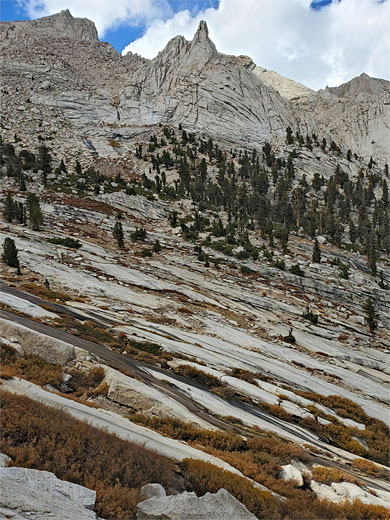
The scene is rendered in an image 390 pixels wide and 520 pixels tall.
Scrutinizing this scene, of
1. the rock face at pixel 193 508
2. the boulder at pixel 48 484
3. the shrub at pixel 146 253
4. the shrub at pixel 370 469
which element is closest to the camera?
the boulder at pixel 48 484

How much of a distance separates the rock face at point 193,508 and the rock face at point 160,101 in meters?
90.2

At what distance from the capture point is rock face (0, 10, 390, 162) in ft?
320

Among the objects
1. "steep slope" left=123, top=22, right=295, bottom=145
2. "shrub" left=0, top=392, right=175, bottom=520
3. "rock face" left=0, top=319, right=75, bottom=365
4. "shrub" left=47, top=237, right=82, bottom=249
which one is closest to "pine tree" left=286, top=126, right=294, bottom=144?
"steep slope" left=123, top=22, right=295, bottom=145

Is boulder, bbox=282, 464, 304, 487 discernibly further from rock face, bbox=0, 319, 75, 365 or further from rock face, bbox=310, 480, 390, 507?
rock face, bbox=0, 319, 75, 365

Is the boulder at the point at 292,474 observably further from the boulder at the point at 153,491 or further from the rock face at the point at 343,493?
the boulder at the point at 153,491

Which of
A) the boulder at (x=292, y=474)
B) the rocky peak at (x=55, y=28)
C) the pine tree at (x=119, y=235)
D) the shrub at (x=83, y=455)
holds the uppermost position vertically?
the rocky peak at (x=55, y=28)

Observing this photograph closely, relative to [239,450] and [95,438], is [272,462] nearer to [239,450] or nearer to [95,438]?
[239,450]

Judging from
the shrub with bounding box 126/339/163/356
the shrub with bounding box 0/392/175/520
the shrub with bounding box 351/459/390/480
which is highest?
the shrub with bounding box 0/392/175/520

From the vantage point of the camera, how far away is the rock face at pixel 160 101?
97.5 meters

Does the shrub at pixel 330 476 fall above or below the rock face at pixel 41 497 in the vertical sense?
→ below

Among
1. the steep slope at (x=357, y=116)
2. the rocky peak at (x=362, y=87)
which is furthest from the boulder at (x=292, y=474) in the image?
the rocky peak at (x=362, y=87)

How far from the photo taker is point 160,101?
113812 mm

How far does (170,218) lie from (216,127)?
215 feet

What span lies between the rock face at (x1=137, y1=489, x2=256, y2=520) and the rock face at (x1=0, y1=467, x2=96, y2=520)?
0.96 metres
